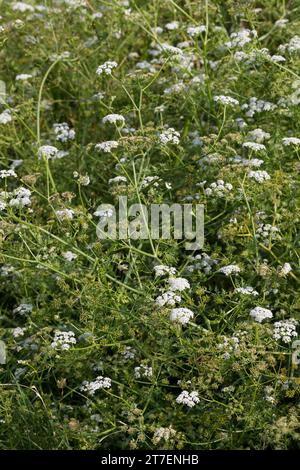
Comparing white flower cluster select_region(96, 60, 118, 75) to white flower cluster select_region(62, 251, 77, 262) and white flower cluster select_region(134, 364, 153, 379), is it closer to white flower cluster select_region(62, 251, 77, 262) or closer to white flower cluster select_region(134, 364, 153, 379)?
white flower cluster select_region(62, 251, 77, 262)

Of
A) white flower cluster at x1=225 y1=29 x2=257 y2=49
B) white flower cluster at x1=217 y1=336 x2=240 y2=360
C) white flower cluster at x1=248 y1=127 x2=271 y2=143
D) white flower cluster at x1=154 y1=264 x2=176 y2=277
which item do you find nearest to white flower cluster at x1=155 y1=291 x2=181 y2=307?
white flower cluster at x1=154 y1=264 x2=176 y2=277

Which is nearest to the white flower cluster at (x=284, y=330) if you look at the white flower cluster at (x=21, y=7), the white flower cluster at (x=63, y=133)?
the white flower cluster at (x=63, y=133)

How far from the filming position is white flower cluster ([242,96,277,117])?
6.09 metres

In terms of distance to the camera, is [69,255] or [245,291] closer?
[245,291]

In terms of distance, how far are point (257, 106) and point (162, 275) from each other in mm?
1548

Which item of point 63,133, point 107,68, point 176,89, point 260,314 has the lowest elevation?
point 260,314

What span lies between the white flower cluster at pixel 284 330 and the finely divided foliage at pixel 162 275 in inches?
0.7

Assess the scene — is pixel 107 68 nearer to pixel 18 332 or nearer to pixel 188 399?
pixel 18 332

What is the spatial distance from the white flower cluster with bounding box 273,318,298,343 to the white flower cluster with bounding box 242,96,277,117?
1.73 meters

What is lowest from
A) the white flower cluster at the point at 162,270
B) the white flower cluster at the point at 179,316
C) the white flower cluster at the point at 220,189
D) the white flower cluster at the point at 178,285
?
the white flower cluster at the point at 179,316

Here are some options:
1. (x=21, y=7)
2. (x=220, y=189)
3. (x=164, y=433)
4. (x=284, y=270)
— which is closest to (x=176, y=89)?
(x=220, y=189)

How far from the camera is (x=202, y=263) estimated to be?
5.42 m

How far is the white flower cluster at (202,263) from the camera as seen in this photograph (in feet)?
17.7

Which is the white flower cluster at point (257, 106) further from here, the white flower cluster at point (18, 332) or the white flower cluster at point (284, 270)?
the white flower cluster at point (18, 332)
